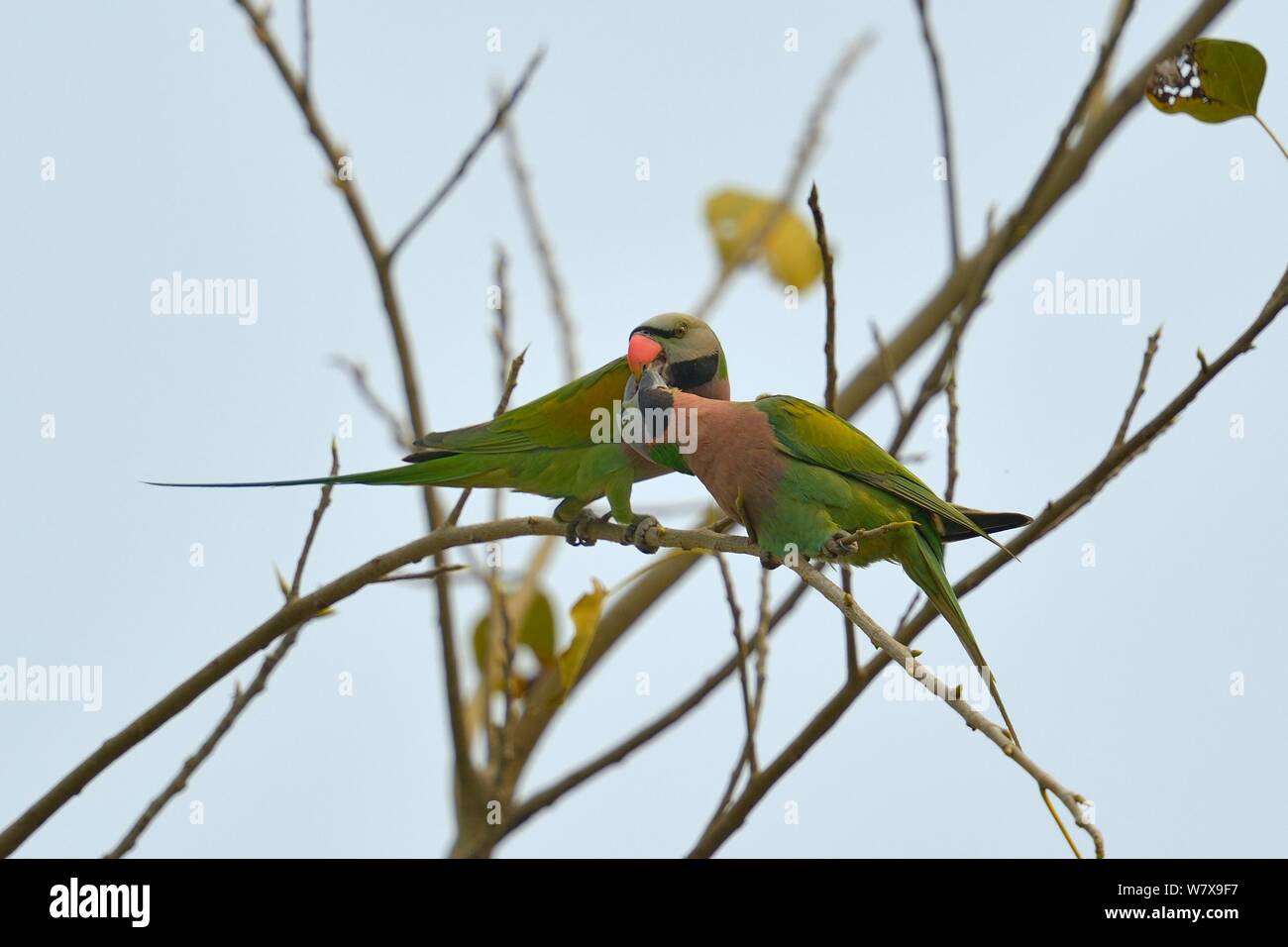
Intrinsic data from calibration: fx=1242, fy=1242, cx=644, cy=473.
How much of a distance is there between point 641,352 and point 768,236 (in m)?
2.40

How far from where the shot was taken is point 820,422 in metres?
3.26

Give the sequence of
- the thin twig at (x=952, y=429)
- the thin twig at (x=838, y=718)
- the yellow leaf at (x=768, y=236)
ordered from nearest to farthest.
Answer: the thin twig at (x=838, y=718) → the thin twig at (x=952, y=429) → the yellow leaf at (x=768, y=236)

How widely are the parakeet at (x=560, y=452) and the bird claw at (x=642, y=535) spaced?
0.02 metres

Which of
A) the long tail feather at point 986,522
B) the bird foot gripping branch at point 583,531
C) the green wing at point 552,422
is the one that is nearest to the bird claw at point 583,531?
the bird foot gripping branch at point 583,531

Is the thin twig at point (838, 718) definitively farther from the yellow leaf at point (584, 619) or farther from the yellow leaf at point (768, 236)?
the yellow leaf at point (768, 236)

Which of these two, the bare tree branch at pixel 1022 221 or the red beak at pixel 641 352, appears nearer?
the red beak at pixel 641 352

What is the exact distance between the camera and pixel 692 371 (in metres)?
3.41

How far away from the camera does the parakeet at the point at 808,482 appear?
3.12 meters

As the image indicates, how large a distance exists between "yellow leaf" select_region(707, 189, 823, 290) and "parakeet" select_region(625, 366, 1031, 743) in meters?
2.19

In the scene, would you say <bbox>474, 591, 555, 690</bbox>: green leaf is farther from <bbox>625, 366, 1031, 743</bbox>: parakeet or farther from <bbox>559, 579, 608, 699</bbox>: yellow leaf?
<bbox>625, 366, 1031, 743</bbox>: parakeet

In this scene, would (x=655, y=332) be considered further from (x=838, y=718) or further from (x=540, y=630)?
(x=540, y=630)

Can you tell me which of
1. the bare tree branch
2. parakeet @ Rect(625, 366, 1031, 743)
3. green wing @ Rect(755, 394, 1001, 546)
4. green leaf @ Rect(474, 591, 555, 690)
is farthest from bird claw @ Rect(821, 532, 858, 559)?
green leaf @ Rect(474, 591, 555, 690)

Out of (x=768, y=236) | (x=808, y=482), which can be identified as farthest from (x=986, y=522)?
(x=768, y=236)

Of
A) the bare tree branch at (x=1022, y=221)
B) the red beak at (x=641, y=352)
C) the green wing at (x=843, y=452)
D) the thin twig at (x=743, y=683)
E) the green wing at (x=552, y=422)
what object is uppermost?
the bare tree branch at (x=1022, y=221)
